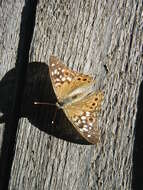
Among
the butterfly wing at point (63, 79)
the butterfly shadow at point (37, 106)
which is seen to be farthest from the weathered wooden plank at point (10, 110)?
the butterfly wing at point (63, 79)

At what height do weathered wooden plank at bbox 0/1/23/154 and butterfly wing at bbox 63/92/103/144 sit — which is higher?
weathered wooden plank at bbox 0/1/23/154

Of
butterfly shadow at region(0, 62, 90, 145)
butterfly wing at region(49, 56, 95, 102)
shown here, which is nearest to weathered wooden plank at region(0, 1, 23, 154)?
butterfly shadow at region(0, 62, 90, 145)

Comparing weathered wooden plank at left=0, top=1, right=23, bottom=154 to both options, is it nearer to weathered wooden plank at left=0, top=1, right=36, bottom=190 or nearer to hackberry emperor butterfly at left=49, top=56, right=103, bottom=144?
weathered wooden plank at left=0, top=1, right=36, bottom=190

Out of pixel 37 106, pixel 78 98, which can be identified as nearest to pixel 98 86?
pixel 78 98

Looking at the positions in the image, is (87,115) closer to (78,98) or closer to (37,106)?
(78,98)

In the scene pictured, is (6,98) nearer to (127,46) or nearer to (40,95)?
(40,95)
